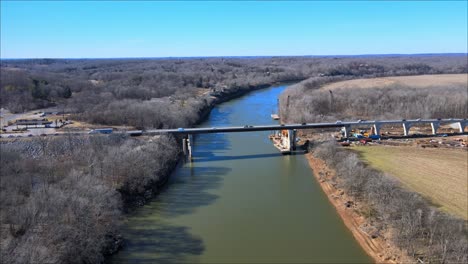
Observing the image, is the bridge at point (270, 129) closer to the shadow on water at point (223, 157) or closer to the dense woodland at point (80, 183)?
the shadow on water at point (223, 157)

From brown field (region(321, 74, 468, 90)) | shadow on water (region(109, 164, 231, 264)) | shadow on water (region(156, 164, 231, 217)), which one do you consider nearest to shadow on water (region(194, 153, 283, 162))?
shadow on water (region(156, 164, 231, 217))

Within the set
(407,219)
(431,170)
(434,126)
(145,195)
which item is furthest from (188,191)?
(434,126)

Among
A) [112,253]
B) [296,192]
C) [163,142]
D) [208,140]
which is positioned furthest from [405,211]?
[208,140]

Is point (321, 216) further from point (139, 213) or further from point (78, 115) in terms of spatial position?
point (78, 115)

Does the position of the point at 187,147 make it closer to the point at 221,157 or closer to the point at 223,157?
the point at 221,157

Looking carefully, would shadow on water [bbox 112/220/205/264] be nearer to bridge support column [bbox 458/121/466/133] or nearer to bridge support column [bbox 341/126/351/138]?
bridge support column [bbox 341/126/351/138]
